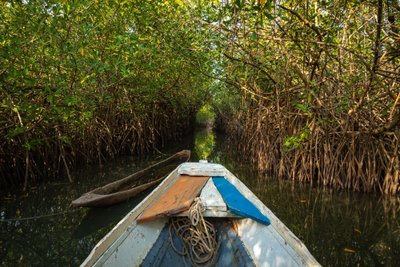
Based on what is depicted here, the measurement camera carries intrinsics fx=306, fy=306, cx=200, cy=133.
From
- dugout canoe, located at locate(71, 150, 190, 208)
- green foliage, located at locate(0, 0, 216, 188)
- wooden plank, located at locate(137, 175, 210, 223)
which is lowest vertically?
dugout canoe, located at locate(71, 150, 190, 208)

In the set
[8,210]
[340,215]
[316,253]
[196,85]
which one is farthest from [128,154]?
[316,253]

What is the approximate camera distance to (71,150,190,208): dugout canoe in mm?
5066

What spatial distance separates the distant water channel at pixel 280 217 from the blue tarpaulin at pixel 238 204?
1289 mm

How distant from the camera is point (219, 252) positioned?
10.5 ft

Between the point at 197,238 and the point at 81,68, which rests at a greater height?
the point at 81,68

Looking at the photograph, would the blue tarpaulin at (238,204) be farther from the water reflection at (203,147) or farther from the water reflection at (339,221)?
the water reflection at (203,147)

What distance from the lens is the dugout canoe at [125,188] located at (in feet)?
16.6

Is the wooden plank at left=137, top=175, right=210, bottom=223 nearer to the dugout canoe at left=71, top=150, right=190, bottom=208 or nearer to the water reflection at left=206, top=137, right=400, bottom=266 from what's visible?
the dugout canoe at left=71, top=150, right=190, bottom=208

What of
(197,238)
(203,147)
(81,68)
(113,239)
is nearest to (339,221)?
(197,238)

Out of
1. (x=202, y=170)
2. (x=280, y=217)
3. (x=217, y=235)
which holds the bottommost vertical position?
(x=280, y=217)

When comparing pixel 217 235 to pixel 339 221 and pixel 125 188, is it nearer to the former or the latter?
pixel 339 221

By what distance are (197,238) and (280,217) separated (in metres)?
2.62

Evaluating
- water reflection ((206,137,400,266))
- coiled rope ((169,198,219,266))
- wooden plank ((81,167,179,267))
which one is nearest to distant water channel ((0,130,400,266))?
water reflection ((206,137,400,266))

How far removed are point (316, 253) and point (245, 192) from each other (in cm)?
125
